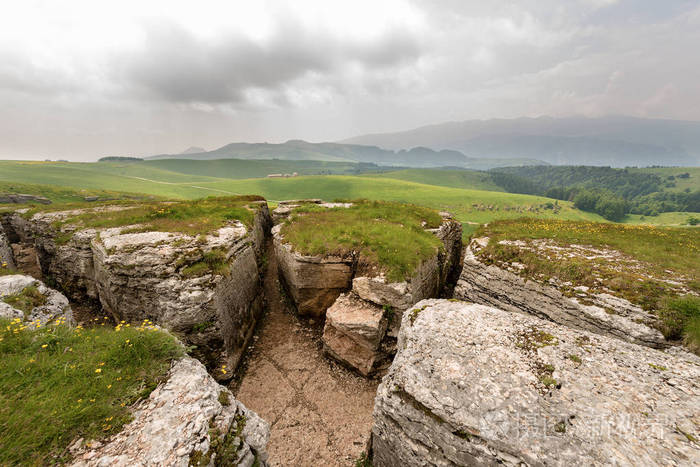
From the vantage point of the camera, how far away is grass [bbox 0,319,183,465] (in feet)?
14.9

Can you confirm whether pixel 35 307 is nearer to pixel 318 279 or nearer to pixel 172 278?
pixel 172 278

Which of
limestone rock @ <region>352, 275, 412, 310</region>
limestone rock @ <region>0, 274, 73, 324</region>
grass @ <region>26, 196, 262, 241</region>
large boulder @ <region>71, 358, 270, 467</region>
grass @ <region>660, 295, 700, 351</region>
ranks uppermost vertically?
grass @ <region>26, 196, 262, 241</region>

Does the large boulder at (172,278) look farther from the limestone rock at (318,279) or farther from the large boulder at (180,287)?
the limestone rock at (318,279)

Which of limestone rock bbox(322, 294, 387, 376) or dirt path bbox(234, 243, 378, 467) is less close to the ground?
limestone rock bbox(322, 294, 387, 376)

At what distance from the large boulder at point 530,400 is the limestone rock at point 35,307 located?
40.2 feet

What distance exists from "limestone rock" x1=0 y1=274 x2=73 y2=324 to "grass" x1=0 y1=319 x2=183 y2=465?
6.36ft

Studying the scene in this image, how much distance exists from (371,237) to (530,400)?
11286 mm

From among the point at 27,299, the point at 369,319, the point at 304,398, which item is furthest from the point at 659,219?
the point at 27,299

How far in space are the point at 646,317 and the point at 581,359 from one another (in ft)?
16.7

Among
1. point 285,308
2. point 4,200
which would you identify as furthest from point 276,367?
point 4,200

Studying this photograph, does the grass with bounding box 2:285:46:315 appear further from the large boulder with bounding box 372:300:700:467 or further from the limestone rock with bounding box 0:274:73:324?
the large boulder with bounding box 372:300:700:467

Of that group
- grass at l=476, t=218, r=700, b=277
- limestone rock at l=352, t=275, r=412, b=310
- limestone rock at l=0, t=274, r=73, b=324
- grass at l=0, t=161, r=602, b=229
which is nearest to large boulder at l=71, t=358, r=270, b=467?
limestone rock at l=0, t=274, r=73, b=324

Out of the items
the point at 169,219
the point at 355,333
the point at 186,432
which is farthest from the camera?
the point at 169,219

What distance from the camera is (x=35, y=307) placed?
9.19 metres
